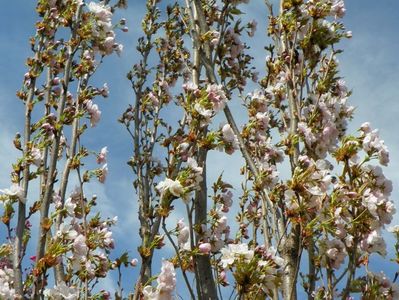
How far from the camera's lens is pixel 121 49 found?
5844 mm

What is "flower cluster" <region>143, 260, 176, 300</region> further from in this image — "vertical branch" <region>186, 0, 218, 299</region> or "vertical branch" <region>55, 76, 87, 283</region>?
"vertical branch" <region>55, 76, 87, 283</region>

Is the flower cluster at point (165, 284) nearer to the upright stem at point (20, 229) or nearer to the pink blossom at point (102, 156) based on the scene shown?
the upright stem at point (20, 229)

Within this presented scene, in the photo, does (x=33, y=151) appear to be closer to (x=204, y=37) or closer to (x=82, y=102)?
(x=82, y=102)

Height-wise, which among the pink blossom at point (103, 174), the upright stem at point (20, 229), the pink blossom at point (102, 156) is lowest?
the upright stem at point (20, 229)

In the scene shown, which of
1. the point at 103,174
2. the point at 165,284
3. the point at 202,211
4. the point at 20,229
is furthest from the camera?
the point at 103,174

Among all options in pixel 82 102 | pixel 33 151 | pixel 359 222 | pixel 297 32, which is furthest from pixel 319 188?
pixel 82 102

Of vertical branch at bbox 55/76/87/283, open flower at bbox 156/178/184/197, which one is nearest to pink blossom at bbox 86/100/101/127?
vertical branch at bbox 55/76/87/283

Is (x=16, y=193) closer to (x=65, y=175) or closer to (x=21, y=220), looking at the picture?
(x=21, y=220)

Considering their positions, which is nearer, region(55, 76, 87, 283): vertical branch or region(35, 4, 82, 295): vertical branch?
region(35, 4, 82, 295): vertical branch

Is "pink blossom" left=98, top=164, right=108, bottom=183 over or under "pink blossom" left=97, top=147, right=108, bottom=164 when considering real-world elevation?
under

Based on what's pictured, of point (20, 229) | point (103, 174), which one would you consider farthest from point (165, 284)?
point (103, 174)

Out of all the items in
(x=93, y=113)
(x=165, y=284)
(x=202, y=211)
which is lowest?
(x=165, y=284)

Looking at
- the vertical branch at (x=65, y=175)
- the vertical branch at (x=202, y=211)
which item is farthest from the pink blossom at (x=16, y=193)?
the vertical branch at (x=202, y=211)

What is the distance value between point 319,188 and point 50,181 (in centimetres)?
195
